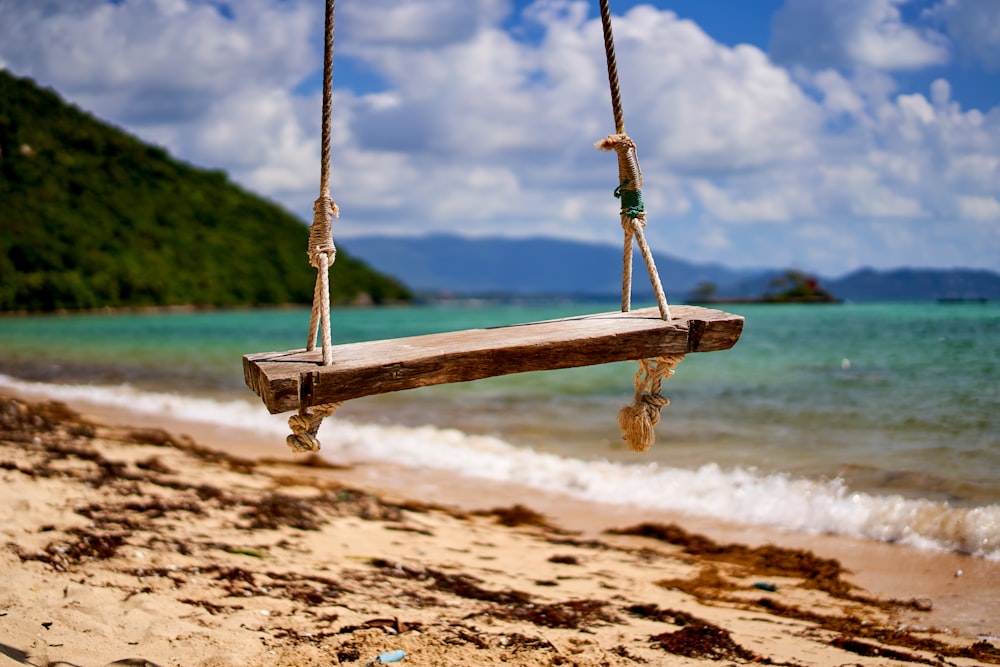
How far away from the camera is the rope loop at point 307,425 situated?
8.51 ft

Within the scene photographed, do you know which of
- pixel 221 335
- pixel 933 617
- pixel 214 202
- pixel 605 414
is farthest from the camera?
pixel 214 202

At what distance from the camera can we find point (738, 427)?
29.7ft

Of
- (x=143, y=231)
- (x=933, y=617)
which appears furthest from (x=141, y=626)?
(x=143, y=231)

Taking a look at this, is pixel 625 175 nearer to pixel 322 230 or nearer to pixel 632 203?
pixel 632 203

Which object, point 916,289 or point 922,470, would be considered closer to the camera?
point 922,470

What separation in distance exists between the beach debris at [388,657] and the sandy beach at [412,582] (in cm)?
1

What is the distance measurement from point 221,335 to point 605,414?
23.6 metres

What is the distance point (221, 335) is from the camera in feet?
101

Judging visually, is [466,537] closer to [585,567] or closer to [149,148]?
[585,567]

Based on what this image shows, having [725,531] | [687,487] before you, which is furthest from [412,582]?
[687,487]

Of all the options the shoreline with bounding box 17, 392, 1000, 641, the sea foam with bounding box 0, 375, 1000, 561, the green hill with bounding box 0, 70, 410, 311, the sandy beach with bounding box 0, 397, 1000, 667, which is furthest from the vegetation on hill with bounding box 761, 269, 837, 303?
the green hill with bounding box 0, 70, 410, 311

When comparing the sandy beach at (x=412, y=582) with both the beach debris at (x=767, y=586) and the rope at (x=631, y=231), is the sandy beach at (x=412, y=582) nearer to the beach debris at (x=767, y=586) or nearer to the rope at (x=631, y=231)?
the beach debris at (x=767, y=586)

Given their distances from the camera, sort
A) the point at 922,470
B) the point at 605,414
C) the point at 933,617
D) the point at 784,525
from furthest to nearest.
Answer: the point at 605,414 < the point at 922,470 < the point at 784,525 < the point at 933,617

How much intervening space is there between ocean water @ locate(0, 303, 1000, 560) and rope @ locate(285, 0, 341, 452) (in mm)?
4075
